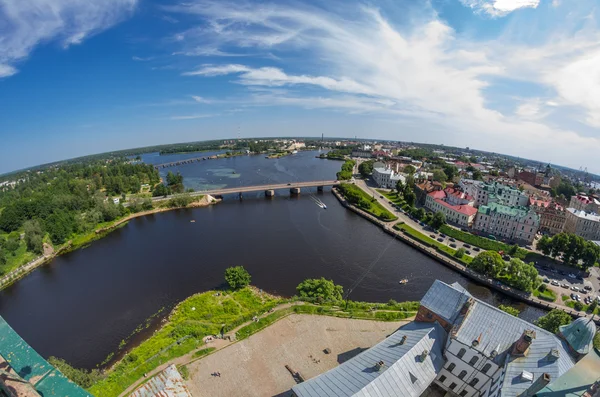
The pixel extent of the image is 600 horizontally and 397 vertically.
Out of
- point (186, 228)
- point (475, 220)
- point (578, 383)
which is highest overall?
point (578, 383)

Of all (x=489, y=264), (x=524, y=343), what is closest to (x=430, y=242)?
(x=489, y=264)

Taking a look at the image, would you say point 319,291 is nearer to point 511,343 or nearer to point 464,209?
point 511,343

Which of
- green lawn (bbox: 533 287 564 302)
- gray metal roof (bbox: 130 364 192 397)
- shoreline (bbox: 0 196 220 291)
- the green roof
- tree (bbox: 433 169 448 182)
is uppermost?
the green roof

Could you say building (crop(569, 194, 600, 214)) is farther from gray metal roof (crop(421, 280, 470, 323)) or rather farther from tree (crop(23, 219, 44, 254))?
tree (crop(23, 219, 44, 254))

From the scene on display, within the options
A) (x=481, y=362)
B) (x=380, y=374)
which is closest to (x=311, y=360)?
(x=380, y=374)

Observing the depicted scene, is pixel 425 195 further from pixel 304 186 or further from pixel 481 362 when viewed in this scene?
pixel 481 362

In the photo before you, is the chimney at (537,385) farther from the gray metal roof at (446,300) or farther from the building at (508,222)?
the building at (508,222)

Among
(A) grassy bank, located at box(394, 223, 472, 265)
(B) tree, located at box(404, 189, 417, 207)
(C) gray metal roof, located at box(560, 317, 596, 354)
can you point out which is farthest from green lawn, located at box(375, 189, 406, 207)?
(C) gray metal roof, located at box(560, 317, 596, 354)
